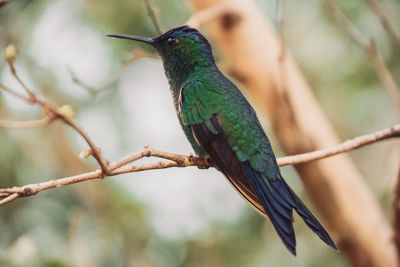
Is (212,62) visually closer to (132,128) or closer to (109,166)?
(109,166)

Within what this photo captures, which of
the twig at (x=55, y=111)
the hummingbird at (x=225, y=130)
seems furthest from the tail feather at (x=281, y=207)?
the twig at (x=55, y=111)

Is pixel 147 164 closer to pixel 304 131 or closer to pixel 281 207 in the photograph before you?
pixel 281 207

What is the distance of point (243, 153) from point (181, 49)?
0.87 metres

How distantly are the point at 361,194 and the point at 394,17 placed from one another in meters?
2.83

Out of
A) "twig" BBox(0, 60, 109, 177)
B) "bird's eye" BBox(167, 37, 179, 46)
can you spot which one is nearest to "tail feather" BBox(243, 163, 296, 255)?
"twig" BBox(0, 60, 109, 177)

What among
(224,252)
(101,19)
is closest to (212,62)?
(224,252)

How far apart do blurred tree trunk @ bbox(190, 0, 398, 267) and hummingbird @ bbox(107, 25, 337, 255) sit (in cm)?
58

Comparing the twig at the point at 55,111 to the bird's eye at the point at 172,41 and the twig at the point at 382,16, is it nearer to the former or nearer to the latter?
the bird's eye at the point at 172,41

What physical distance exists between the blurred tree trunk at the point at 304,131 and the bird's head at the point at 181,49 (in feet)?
1.77

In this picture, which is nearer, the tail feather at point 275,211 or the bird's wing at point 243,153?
the tail feather at point 275,211

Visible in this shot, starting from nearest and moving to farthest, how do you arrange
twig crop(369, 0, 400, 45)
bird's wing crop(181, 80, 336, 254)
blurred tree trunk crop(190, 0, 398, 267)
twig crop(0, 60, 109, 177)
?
twig crop(0, 60, 109, 177), bird's wing crop(181, 80, 336, 254), twig crop(369, 0, 400, 45), blurred tree trunk crop(190, 0, 398, 267)

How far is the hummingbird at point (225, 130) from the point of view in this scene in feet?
7.35

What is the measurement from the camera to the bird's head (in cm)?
305

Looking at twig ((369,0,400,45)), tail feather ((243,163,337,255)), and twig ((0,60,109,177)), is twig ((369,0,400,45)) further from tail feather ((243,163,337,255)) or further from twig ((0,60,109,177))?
twig ((0,60,109,177))
